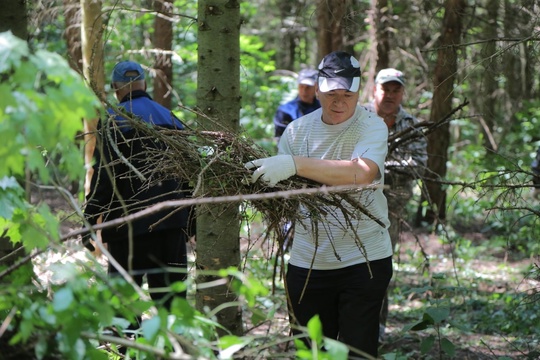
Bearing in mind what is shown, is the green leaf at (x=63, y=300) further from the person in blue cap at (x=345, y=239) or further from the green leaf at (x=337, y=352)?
the person in blue cap at (x=345, y=239)

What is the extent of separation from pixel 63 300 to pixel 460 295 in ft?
21.1

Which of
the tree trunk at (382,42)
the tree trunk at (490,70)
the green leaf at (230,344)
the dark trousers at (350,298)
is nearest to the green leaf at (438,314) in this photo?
the dark trousers at (350,298)

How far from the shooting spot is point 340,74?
356cm

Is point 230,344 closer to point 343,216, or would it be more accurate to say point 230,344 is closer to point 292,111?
point 343,216

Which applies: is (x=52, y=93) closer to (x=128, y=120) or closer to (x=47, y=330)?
(x=47, y=330)

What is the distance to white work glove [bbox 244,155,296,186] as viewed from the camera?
3051 millimetres

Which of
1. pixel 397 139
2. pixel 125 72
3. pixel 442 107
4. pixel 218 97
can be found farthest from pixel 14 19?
pixel 442 107

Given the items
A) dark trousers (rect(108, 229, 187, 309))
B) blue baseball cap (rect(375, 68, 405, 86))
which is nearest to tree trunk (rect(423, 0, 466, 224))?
blue baseball cap (rect(375, 68, 405, 86))

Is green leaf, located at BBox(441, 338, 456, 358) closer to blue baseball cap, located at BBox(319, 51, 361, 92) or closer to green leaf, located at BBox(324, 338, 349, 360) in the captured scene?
blue baseball cap, located at BBox(319, 51, 361, 92)

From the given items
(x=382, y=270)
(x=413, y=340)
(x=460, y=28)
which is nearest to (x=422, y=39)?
(x=460, y=28)

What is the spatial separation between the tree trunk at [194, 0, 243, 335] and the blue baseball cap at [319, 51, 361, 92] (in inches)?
23.5

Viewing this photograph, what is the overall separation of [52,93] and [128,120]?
1386 mm

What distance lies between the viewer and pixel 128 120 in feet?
10.2

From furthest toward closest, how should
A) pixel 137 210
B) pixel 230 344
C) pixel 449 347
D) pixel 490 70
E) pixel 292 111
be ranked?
pixel 292 111, pixel 137 210, pixel 490 70, pixel 449 347, pixel 230 344
